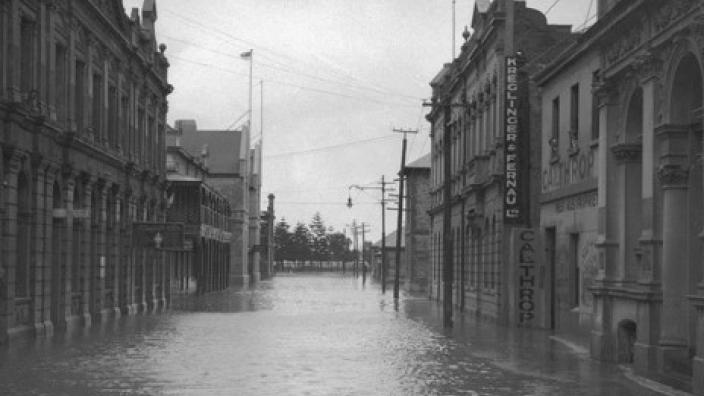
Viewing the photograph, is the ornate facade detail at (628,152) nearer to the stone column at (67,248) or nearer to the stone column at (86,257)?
the stone column at (67,248)

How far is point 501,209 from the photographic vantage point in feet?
106

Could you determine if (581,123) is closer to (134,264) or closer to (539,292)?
(539,292)

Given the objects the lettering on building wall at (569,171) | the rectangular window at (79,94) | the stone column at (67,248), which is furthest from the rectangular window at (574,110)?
the rectangular window at (79,94)

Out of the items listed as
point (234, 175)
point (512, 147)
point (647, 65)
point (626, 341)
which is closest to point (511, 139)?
point (512, 147)

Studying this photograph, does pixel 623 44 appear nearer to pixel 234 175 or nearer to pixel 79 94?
pixel 79 94

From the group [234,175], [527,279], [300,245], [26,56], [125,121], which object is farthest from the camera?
[300,245]

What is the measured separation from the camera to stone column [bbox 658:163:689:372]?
15.9 m

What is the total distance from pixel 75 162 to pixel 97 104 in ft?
14.3

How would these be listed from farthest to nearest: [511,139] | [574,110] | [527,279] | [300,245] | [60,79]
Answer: [300,245], [527,279], [511,139], [60,79], [574,110]

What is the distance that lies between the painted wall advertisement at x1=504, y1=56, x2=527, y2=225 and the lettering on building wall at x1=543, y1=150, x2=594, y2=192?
2320 mm

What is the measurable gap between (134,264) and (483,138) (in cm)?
1403

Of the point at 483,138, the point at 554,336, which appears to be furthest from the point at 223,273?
the point at 554,336

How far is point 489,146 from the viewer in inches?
1395

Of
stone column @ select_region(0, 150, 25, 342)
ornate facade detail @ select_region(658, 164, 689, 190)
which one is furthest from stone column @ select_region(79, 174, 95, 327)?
ornate facade detail @ select_region(658, 164, 689, 190)
